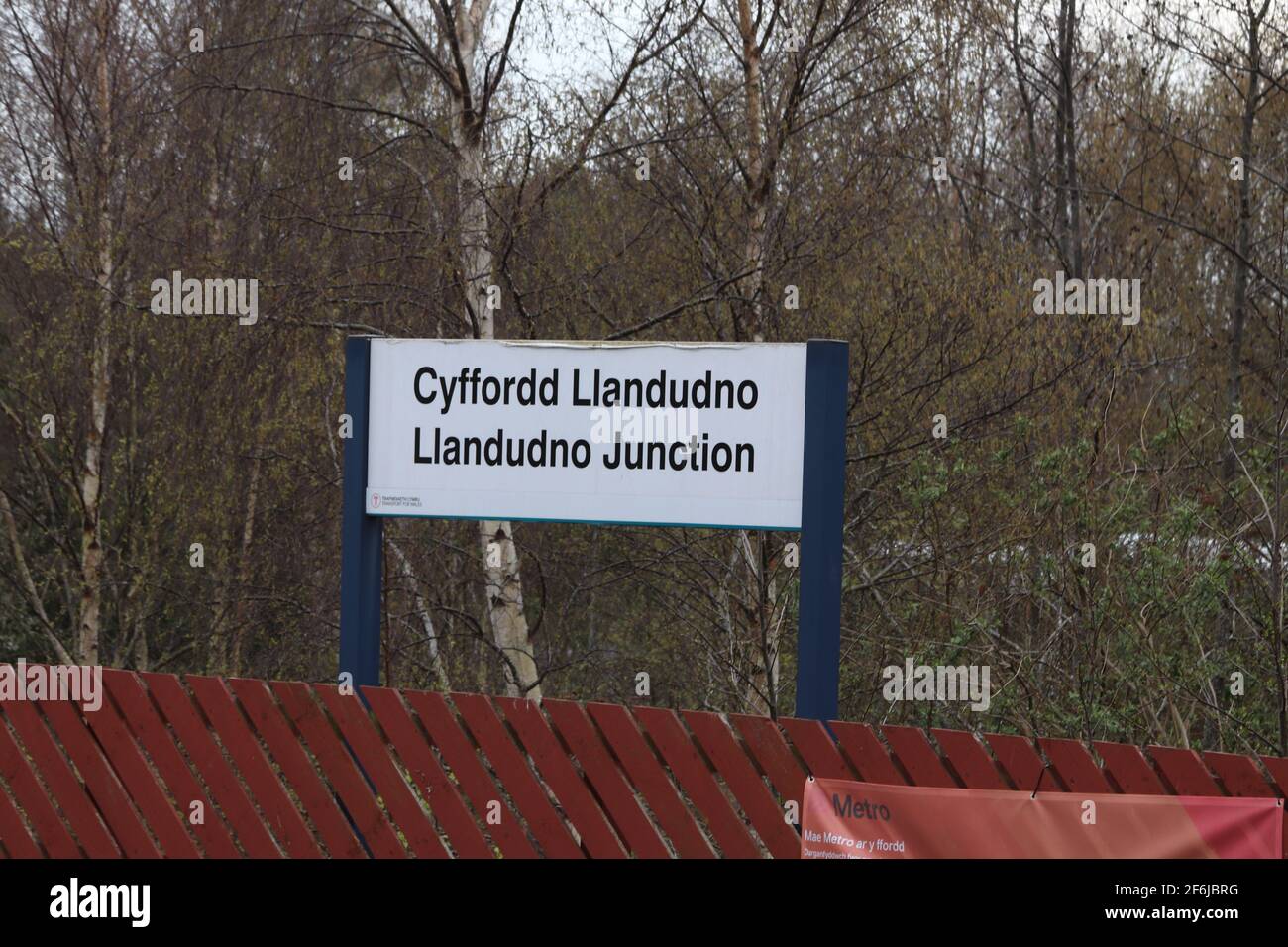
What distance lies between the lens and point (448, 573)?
13.4m

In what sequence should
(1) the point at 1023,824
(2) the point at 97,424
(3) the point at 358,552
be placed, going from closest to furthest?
(1) the point at 1023,824 < (3) the point at 358,552 < (2) the point at 97,424

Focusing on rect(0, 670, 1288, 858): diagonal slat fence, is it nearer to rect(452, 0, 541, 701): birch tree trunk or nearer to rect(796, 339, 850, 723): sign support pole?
rect(796, 339, 850, 723): sign support pole

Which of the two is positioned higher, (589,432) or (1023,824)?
(589,432)

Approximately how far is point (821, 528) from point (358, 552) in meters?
1.98

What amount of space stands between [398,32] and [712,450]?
5746 millimetres

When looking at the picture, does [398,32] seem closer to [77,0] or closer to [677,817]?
[77,0]

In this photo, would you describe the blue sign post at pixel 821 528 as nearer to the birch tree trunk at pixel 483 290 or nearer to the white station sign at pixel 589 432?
the white station sign at pixel 589 432

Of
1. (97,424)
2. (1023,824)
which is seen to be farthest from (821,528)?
(97,424)

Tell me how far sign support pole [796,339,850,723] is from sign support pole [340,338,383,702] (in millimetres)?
1829

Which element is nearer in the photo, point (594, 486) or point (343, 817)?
point (343, 817)

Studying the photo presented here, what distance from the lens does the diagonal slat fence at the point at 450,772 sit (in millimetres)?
4609

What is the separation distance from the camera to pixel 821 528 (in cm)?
520

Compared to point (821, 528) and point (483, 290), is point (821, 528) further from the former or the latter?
point (483, 290)

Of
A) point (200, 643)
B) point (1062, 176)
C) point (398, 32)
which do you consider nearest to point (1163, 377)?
point (1062, 176)
